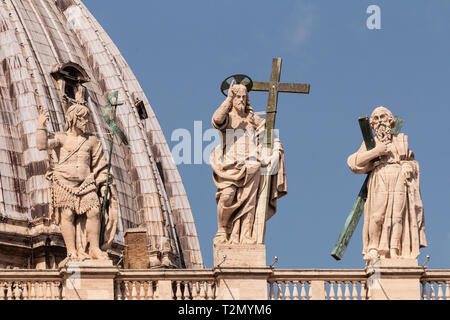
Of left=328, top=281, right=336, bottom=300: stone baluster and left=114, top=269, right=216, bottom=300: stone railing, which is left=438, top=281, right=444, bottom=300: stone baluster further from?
left=114, top=269, right=216, bottom=300: stone railing

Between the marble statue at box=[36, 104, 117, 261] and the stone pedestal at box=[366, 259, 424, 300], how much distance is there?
5.70 metres

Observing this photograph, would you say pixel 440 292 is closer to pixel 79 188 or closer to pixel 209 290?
pixel 209 290

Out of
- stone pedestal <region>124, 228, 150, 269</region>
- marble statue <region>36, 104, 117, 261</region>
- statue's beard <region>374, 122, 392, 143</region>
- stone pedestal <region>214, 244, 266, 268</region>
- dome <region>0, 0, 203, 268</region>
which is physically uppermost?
dome <region>0, 0, 203, 268</region>

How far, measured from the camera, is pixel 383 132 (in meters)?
52.7

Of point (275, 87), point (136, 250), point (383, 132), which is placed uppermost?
point (136, 250)

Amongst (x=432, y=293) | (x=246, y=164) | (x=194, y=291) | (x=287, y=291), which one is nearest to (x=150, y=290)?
(x=194, y=291)

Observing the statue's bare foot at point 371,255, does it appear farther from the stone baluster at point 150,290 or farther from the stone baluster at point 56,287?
the stone baluster at point 56,287

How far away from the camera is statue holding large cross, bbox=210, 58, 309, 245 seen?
5162 cm

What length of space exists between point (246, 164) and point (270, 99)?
1.85 m

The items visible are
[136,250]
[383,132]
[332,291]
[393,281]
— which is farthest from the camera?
[136,250]

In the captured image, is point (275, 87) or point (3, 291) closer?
point (3, 291)

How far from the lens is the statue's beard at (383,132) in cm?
5262

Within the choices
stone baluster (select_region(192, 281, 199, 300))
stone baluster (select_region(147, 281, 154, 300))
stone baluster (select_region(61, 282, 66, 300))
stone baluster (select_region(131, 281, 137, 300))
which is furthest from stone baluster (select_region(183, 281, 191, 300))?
stone baluster (select_region(61, 282, 66, 300))
